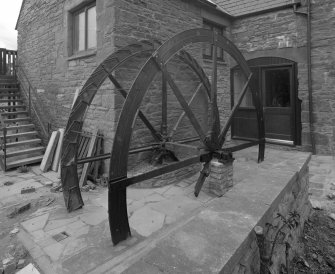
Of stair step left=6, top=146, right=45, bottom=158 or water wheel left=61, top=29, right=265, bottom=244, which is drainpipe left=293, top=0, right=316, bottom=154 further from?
stair step left=6, top=146, right=45, bottom=158

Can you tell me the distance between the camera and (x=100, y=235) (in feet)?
9.12

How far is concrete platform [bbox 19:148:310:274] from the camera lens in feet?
7.09

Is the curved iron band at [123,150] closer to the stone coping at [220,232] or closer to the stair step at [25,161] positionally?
the stone coping at [220,232]

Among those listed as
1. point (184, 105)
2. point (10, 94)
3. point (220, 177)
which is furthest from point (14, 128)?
point (220, 177)

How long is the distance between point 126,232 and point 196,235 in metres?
0.71

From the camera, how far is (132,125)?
8.30 ft

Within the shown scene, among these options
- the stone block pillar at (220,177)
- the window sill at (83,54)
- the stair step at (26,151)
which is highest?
the window sill at (83,54)

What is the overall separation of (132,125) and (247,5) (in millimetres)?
7076

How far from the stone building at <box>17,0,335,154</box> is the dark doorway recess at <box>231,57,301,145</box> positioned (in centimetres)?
3

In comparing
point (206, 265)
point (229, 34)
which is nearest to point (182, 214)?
point (206, 265)

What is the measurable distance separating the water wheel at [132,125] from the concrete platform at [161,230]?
0.24 m

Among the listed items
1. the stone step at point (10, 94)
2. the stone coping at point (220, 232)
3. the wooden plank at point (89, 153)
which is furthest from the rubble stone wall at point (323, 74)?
the stone step at point (10, 94)

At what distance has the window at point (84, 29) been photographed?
5.29 metres

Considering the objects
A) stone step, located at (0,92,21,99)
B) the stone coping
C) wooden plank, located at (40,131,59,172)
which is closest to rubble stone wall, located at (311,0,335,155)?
the stone coping
